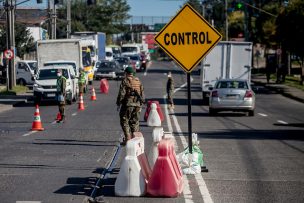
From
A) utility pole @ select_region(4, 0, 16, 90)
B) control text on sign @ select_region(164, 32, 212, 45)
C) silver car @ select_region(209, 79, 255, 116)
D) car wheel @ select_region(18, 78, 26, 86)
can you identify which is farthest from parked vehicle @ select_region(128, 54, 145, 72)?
control text on sign @ select_region(164, 32, 212, 45)

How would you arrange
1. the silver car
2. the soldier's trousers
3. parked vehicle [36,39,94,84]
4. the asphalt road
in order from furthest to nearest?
1. parked vehicle [36,39,94,84]
2. the silver car
3. the soldier's trousers
4. the asphalt road

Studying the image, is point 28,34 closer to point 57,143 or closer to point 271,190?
point 57,143

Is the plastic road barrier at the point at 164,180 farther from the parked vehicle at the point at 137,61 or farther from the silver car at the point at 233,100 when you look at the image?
the parked vehicle at the point at 137,61

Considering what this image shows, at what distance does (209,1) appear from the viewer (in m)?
169

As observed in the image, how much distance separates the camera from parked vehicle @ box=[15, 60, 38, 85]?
55.5m

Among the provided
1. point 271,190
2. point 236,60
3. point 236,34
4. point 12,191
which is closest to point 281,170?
point 271,190

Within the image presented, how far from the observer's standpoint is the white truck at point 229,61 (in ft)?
131

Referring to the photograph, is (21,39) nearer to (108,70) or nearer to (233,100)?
(108,70)

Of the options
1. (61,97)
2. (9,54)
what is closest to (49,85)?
(9,54)

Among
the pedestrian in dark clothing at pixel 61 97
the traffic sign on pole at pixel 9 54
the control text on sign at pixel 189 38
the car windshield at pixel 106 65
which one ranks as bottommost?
the car windshield at pixel 106 65

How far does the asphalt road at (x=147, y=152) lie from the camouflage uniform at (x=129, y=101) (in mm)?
607

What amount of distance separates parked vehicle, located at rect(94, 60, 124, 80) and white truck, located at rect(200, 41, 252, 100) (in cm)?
2606

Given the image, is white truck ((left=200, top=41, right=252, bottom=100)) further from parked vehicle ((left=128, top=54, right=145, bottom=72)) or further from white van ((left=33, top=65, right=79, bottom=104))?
parked vehicle ((left=128, top=54, right=145, bottom=72))

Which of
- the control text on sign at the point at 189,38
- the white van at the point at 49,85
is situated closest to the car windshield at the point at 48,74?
the white van at the point at 49,85
